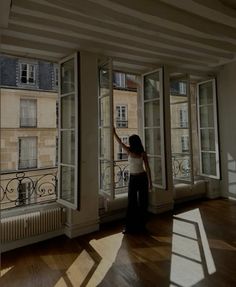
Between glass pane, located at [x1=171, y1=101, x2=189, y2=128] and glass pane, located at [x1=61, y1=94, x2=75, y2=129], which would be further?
glass pane, located at [x1=171, y1=101, x2=189, y2=128]

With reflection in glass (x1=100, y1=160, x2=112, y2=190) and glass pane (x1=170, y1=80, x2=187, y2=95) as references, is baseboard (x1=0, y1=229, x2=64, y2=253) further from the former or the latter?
glass pane (x1=170, y1=80, x2=187, y2=95)

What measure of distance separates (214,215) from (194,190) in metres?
1.03

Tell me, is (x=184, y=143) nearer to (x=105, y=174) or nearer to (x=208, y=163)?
(x=208, y=163)

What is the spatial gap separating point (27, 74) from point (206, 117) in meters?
4.00

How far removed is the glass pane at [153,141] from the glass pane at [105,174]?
1190mm

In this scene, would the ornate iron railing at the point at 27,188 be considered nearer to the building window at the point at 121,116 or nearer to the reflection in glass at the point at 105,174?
the reflection in glass at the point at 105,174

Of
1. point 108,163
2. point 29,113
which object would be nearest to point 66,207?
point 108,163

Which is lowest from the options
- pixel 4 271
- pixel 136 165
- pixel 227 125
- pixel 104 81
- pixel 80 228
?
pixel 4 271

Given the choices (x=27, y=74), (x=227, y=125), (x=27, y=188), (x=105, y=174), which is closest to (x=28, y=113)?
(x=27, y=74)

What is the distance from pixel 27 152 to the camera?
3760 mm

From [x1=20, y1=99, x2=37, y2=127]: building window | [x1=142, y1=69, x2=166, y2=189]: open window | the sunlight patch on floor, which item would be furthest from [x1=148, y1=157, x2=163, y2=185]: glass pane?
the sunlight patch on floor

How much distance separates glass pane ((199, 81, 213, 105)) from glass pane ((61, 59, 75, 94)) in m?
3.32

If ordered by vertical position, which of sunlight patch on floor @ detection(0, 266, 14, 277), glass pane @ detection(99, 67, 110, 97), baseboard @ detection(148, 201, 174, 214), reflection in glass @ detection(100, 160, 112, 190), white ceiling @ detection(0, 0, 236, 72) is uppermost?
white ceiling @ detection(0, 0, 236, 72)

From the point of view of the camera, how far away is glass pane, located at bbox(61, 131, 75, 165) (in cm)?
353
